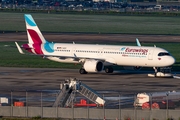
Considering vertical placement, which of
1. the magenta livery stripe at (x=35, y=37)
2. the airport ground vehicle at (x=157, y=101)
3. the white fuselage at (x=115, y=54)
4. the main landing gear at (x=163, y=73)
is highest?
the airport ground vehicle at (x=157, y=101)

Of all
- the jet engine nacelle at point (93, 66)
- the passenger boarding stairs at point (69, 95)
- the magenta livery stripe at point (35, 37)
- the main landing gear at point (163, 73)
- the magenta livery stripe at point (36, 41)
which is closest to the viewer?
the passenger boarding stairs at point (69, 95)

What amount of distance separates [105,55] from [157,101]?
30.6 meters

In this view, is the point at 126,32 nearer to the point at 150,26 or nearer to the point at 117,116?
the point at 150,26

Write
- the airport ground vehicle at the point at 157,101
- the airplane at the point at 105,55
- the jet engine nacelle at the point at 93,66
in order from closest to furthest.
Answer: the airport ground vehicle at the point at 157,101 < the airplane at the point at 105,55 < the jet engine nacelle at the point at 93,66

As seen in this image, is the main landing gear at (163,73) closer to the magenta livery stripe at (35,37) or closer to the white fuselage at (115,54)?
the white fuselage at (115,54)

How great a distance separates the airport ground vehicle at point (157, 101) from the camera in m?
44.6

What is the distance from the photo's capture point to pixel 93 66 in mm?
74000

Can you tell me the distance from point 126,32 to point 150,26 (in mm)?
20801

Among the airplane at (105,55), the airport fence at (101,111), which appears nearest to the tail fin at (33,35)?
the airplane at (105,55)

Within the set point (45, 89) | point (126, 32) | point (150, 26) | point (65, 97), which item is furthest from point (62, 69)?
point (150, 26)

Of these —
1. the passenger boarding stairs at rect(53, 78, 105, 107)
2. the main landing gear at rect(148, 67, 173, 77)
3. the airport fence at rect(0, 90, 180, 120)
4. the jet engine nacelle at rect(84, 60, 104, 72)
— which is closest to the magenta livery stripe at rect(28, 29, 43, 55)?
the jet engine nacelle at rect(84, 60, 104, 72)

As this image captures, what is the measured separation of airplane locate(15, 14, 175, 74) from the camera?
2881 inches

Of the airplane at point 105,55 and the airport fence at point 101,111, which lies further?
the airplane at point 105,55

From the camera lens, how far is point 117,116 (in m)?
44.3
